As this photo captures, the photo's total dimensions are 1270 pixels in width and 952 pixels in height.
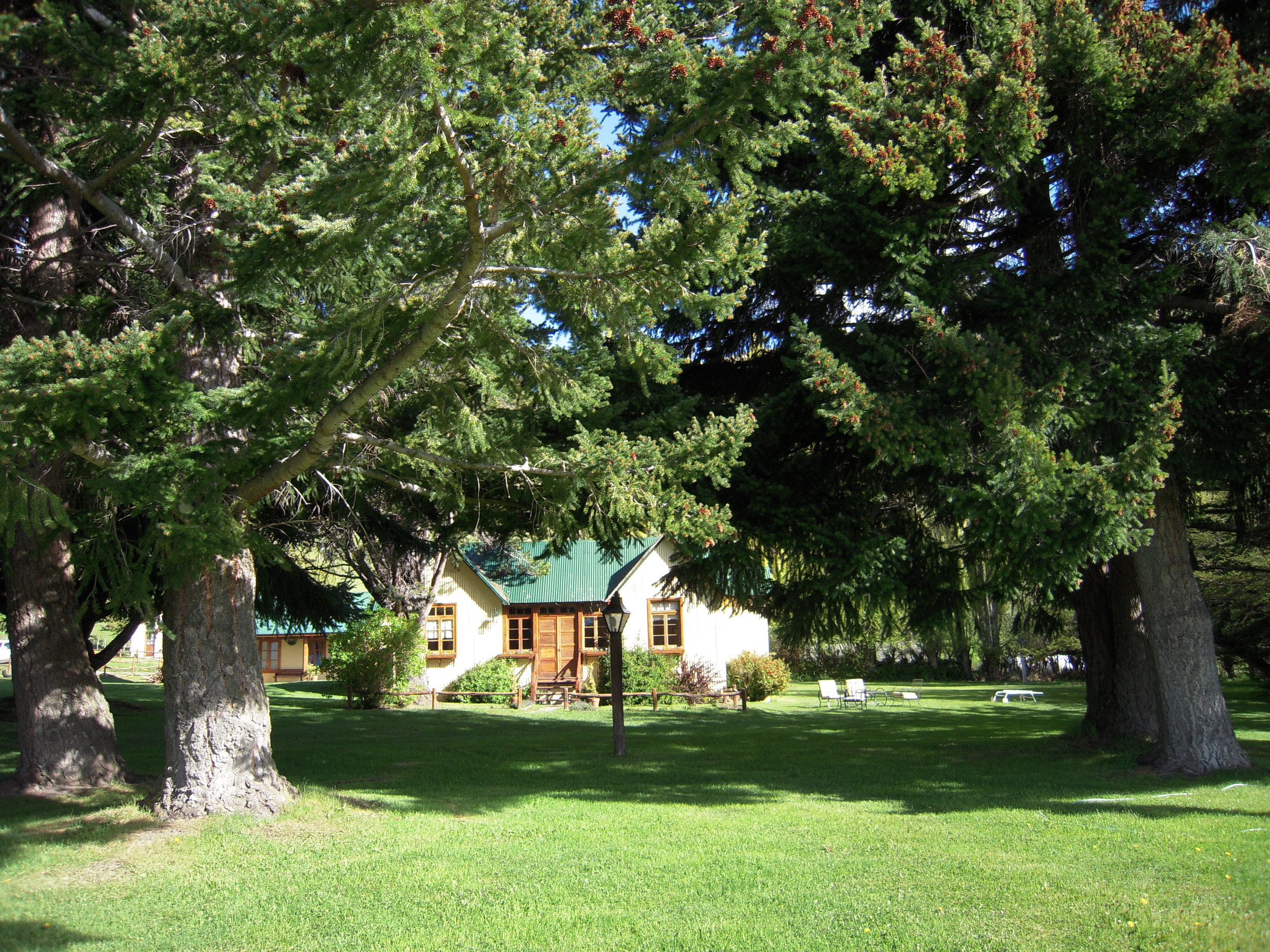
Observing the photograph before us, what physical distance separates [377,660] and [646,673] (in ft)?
24.9

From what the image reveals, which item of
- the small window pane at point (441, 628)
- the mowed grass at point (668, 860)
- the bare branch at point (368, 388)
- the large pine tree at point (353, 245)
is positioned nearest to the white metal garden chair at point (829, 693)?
the small window pane at point (441, 628)

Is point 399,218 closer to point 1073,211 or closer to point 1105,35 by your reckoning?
point 1105,35

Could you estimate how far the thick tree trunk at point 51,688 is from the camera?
10227mm

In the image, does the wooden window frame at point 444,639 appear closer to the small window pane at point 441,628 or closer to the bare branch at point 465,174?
the small window pane at point 441,628

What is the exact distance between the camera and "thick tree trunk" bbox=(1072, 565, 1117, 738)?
1432 cm

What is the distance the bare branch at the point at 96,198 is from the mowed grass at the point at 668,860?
5368mm

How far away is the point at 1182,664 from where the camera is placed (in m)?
11.7

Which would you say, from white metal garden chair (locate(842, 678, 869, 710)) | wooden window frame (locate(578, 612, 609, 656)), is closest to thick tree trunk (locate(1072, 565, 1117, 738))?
white metal garden chair (locate(842, 678, 869, 710))

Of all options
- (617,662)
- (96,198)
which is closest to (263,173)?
(96,198)

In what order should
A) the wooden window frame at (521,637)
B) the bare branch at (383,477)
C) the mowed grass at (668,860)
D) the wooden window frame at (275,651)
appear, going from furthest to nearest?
the wooden window frame at (275,651), the wooden window frame at (521,637), the bare branch at (383,477), the mowed grass at (668,860)

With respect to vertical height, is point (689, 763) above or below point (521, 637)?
below

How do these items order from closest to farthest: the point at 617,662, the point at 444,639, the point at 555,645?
1. the point at 617,662
2. the point at 555,645
3. the point at 444,639

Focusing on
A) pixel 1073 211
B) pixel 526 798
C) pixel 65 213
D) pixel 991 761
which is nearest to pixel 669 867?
pixel 526 798

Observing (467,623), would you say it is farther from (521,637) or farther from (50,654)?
(50,654)
